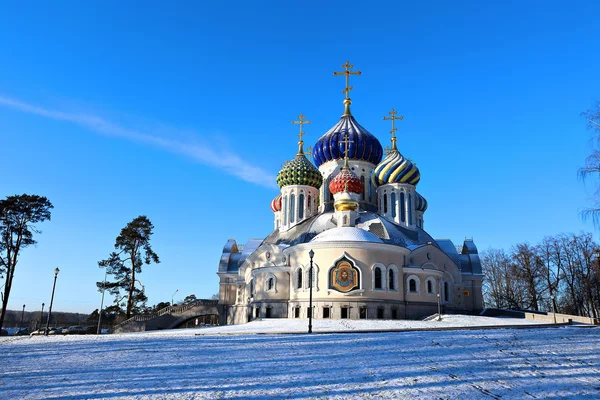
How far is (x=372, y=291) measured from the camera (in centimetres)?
3141

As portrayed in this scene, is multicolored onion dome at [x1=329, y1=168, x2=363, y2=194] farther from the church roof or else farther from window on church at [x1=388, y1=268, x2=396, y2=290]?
window on church at [x1=388, y1=268, x2=396, y2=290]

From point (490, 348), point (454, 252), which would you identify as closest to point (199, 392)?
point (490, 348)

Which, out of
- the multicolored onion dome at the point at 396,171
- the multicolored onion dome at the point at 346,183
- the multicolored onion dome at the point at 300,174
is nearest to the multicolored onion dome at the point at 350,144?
the multicolored onion dome at the point at 396,171

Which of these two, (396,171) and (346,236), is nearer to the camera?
(346,236)

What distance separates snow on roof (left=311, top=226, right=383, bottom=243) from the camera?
31.7 meters

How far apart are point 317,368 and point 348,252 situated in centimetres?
2046

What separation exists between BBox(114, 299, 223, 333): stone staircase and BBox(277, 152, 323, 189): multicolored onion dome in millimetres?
11588

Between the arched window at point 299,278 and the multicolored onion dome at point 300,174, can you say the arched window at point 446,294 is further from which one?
the multicolored onion dome at point 300,174

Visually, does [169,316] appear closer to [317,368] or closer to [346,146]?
[346,146]

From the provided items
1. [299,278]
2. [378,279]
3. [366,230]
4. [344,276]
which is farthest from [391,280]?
[299,278]

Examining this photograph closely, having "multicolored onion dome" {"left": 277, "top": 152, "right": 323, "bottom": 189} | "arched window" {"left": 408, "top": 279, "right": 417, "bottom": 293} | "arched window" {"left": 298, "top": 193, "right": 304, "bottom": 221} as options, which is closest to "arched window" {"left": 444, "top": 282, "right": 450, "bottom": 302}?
"arched window" {"left": 408, "top": 279, "right": 417, "bottom": 293}

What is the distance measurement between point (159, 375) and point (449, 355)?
22.7ft

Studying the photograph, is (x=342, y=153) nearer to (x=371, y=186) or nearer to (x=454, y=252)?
(x=371, y=186)

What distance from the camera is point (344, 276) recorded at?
31141 mm
